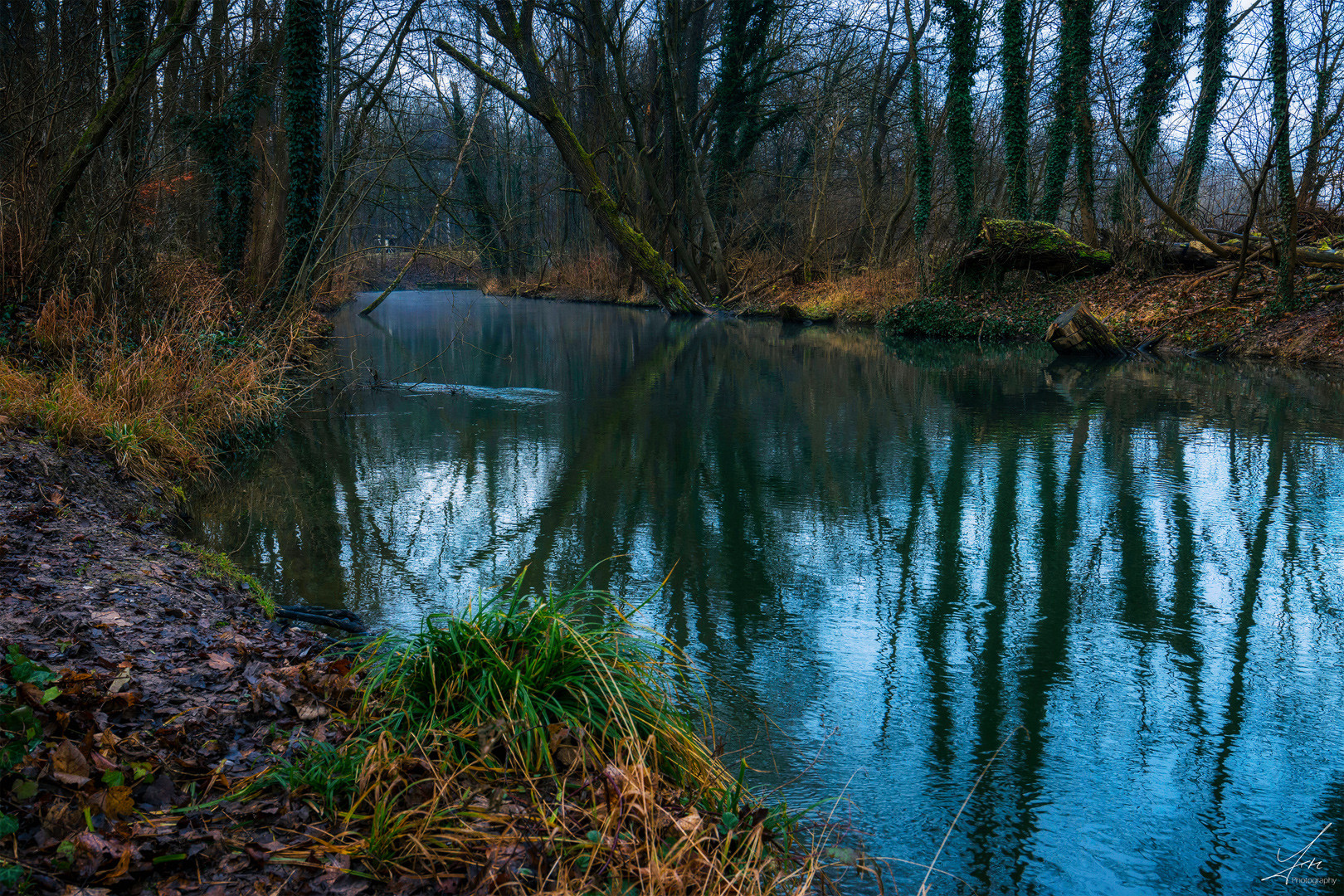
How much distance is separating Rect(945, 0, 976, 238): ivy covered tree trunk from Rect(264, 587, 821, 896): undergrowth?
2029 cm

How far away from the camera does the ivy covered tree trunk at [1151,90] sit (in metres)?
19.2

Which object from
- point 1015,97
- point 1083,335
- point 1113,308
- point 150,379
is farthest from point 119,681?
point 1015,97

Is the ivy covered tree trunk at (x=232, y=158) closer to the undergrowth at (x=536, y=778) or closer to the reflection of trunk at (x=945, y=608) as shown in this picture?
the reflection of trunk at (x=945, y=608)

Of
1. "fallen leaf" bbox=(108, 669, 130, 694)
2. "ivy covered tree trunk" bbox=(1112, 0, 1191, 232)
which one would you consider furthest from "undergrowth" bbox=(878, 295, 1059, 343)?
"fallen leaf" bbox=(108, 669, 130, 694)

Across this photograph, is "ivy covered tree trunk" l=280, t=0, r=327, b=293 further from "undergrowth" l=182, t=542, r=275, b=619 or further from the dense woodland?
"undergrowth" l=182, t=542, r=275, b=619

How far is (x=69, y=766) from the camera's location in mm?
2416

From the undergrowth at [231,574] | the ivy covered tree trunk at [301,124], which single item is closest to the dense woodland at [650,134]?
the ivy covered tree trunk at [301,124]

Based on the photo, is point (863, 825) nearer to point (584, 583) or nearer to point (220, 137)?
point (584, 583)

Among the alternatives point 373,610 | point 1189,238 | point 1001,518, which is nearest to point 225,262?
point 373,610

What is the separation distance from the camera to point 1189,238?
61.7 feet

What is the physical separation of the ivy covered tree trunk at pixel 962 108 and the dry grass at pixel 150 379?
53.8 feet

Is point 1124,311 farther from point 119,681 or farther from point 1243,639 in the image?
point 119,681

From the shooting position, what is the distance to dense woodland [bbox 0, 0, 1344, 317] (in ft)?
33.1

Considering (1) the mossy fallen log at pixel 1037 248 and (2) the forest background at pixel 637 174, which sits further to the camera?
(1) the mossy fallen log at pixel 1037 248
